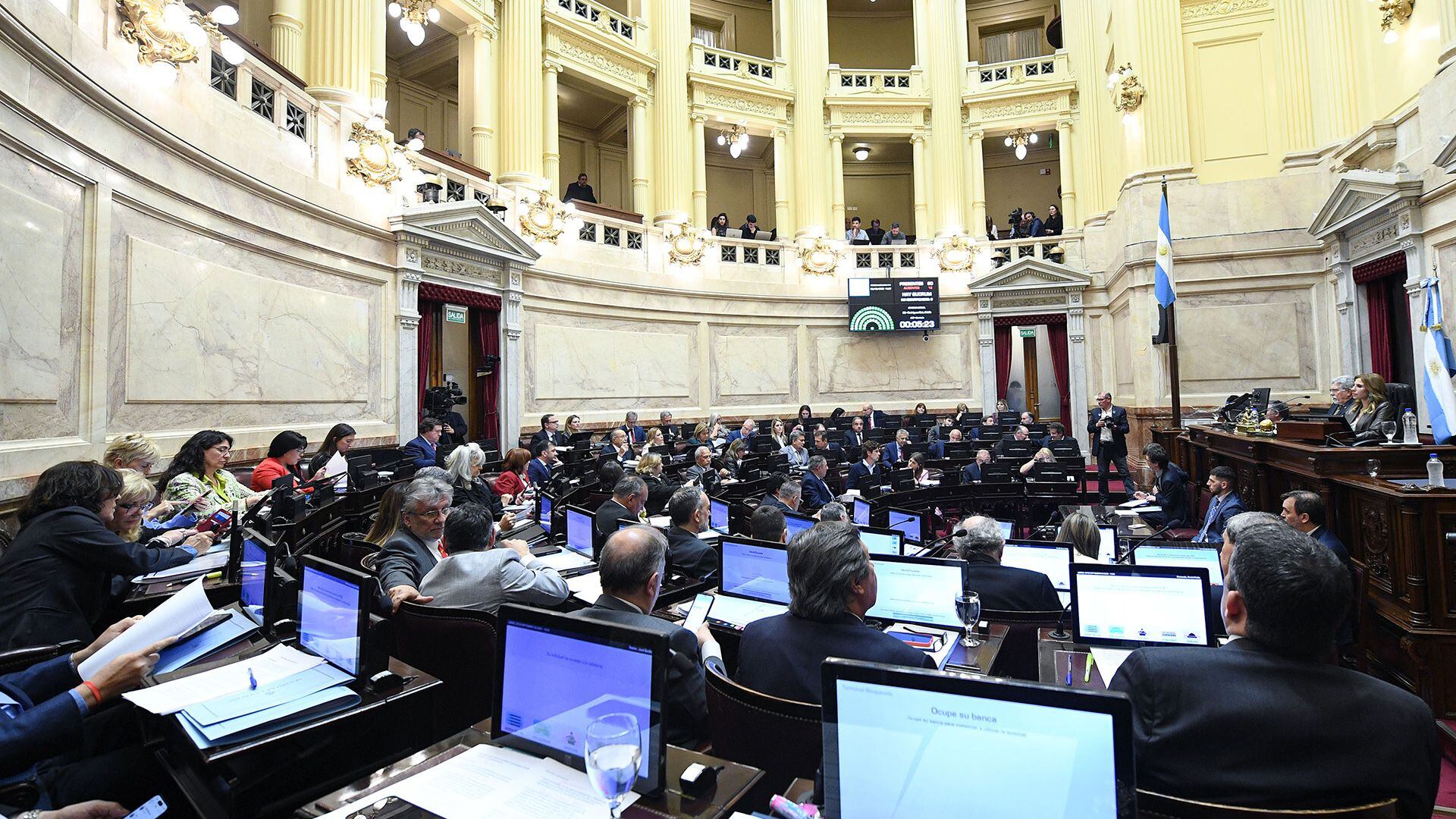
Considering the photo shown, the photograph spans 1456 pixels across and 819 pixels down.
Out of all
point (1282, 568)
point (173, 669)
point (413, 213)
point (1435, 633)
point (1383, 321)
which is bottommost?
point (1435, 633)

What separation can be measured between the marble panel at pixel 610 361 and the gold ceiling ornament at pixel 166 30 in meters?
6.66

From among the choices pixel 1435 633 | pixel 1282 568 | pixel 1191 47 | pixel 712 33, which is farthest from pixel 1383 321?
pixel 712 33

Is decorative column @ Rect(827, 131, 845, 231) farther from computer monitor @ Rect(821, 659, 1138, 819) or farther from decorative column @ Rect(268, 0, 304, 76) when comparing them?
computer monitor @ Rect(821, 659, 1138, 819)

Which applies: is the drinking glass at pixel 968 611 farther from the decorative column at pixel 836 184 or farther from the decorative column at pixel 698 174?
the decorative column at pixel 836 184

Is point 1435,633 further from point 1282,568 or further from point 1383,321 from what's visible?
point 1383,321

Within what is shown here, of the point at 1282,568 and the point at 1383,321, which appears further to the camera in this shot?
the point at 1383,321

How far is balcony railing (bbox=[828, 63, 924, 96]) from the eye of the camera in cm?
1733

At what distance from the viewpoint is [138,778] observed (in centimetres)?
218

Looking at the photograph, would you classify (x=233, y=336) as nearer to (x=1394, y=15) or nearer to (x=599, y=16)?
(x=599, y=16)

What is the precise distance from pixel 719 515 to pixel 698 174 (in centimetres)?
1232

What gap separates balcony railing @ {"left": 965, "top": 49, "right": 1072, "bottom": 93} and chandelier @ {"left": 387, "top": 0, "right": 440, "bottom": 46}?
497 inches

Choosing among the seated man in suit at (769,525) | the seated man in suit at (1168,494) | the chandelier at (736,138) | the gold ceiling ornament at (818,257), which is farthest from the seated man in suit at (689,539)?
the chandelier at (736,138)

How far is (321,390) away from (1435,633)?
9643 mm

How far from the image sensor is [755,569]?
330 centimetres
